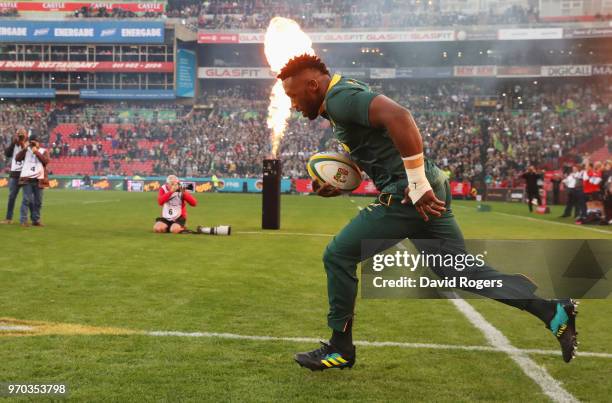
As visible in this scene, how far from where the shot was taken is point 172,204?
1369 cm

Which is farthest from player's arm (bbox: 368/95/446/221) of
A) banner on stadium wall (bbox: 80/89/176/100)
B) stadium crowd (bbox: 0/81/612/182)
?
banner on stadium wall (bbox: 80/89/176/100)

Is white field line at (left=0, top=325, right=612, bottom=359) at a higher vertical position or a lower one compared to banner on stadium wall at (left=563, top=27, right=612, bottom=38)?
lower

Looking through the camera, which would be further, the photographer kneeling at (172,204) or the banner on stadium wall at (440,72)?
the banner on stadium wall at (440,72)

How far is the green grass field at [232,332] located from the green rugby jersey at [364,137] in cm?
127

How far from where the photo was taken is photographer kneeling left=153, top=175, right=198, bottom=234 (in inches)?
522

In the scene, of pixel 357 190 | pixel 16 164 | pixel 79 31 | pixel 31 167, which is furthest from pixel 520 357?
pixel 79 31

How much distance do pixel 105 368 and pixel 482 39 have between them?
5078 centimetres

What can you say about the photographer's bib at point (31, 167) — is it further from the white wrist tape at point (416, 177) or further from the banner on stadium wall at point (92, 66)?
the banner on stadium wall at point (92, 66)

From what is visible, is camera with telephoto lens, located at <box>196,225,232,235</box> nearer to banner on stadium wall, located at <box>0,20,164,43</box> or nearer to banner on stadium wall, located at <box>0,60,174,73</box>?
banner on stadium wall, located at <box>0,60,174,73</box>

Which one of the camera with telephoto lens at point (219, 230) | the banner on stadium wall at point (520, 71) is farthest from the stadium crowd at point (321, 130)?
the camera with telephoto lens at point (219, 230)

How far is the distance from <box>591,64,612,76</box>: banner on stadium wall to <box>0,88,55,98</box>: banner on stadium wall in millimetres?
44512

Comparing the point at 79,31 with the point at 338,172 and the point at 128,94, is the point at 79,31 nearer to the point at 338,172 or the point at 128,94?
the point at 128,94

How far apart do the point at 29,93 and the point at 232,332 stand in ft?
180

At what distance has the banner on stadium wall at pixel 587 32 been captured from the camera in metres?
47.9
